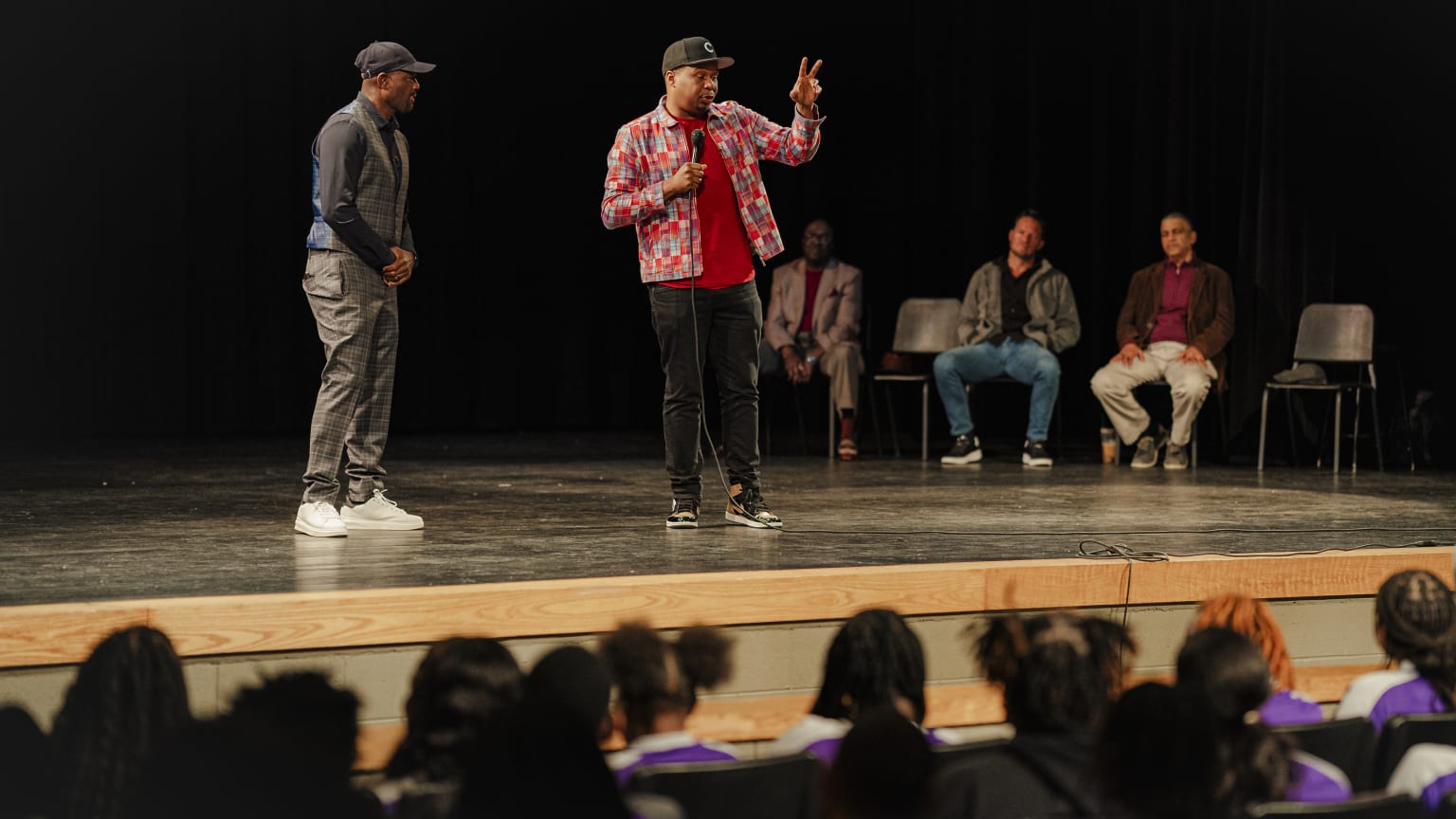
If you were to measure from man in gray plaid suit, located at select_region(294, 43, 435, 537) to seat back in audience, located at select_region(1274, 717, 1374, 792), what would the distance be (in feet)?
8.70

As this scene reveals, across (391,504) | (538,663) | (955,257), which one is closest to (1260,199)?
(955,257)

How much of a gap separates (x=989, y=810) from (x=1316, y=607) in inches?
87.0

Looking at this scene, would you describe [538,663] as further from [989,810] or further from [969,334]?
[969,334]

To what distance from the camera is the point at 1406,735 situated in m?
2.03

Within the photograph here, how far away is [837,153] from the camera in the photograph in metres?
8.75

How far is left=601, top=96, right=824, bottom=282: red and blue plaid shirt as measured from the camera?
4125 millimetres

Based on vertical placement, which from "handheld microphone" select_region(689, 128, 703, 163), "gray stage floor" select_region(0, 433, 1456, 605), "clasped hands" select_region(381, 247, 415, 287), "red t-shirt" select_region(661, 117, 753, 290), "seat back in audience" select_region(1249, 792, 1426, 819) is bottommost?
"seat back in audience" select_region(1249, 792, 1426, 819)

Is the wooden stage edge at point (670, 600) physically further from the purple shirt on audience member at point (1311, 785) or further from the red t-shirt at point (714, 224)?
the purple shirt on audience member at point (1311, 785)

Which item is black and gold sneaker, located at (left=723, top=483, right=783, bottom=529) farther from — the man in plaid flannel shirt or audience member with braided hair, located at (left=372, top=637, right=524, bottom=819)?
audience member with braided hair, located at (left=372, top=637, right=524, bottom=819)

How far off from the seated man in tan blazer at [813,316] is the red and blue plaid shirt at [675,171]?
292 cm

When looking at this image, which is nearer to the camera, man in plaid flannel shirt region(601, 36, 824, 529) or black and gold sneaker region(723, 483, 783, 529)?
man in plaid flannel shirt region(601, 36, 824, 529)

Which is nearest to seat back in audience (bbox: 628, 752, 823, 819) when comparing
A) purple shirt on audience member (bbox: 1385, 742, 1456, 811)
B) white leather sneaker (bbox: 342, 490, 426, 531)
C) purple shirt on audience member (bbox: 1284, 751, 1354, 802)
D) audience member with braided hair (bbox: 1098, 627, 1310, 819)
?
audience member with braided hair (bbox: 1098, 627, 1310, 819)

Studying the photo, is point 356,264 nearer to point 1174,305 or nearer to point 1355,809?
point 1355,809

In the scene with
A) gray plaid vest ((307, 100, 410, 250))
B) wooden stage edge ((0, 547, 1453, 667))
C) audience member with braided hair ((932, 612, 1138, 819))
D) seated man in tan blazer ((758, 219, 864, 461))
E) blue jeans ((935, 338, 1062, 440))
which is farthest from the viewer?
seated man in tan blazer ((758, 219, 864, 461))
